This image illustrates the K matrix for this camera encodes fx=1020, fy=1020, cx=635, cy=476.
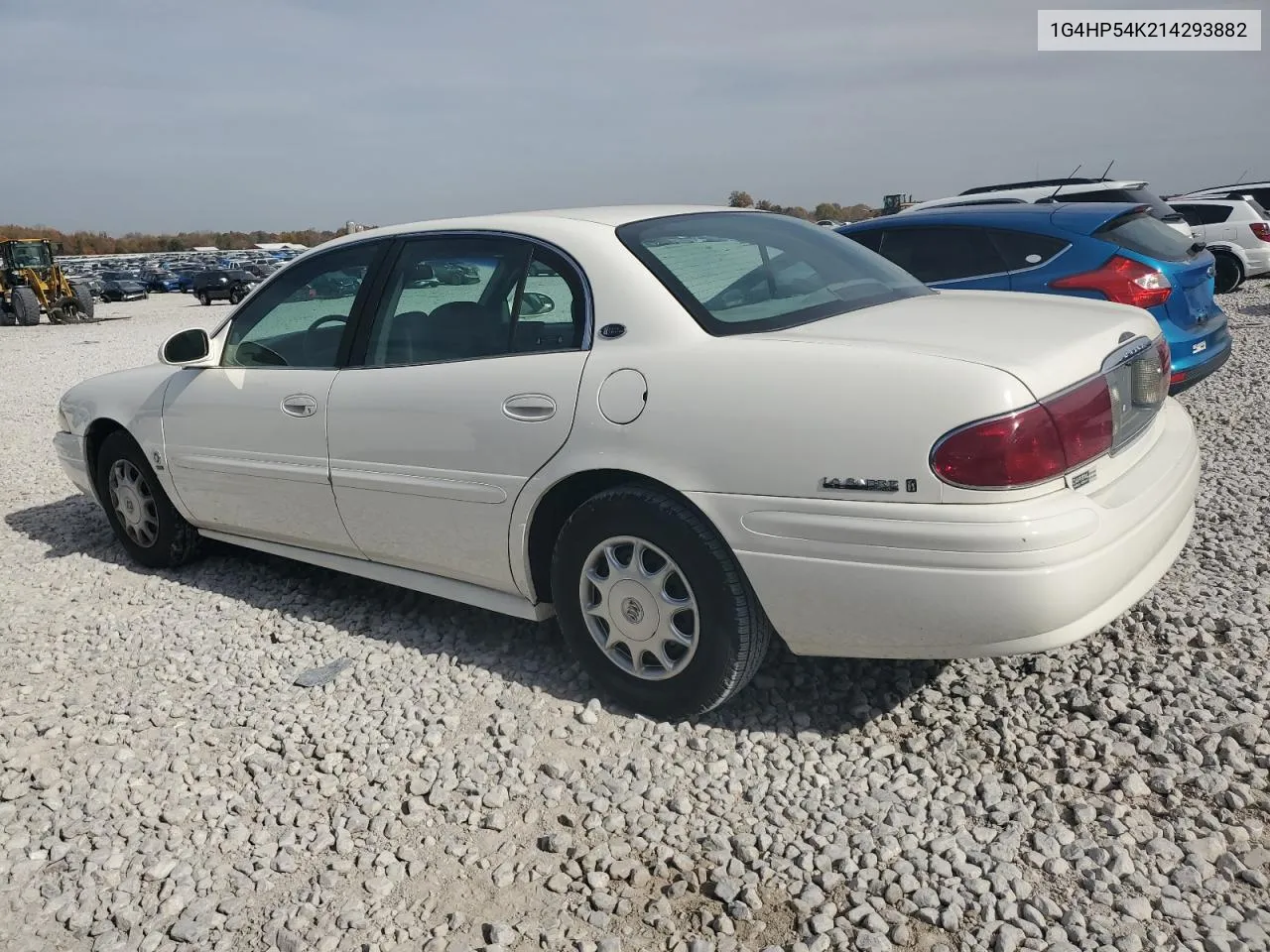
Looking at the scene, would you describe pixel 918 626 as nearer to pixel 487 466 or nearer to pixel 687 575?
pixel 687 575

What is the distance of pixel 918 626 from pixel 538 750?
121 centimetres

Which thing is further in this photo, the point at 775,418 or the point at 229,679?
the point at 229,679

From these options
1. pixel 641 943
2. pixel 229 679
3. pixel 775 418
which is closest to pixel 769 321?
pixel 775 418

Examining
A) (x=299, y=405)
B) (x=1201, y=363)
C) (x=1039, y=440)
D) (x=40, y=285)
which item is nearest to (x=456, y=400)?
(x=299, y=405)

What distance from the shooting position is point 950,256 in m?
6.73

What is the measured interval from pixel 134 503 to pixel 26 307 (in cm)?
2544

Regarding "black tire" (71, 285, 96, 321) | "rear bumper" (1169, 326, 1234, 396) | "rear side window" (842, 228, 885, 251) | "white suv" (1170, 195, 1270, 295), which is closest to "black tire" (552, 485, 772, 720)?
"rear bumper" (1169, 326, 1234, 396)

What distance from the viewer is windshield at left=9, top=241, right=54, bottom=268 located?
2800 centimetres

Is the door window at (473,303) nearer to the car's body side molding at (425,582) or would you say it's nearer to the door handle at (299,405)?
the door handle at (299,405)

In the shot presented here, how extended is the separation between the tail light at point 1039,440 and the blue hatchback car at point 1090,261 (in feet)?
11.4

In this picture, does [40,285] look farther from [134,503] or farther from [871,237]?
[871,237]

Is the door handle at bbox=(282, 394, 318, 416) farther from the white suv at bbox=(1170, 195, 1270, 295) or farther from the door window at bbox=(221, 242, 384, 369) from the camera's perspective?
the white suv at bbox=(1170, 195, 1270, 295)

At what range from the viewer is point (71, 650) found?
4.07m

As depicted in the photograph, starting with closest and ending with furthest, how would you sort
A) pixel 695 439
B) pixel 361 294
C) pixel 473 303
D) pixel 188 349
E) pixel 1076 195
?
pixel 695 439, pixel 473 303, pixel 361 294, pixel 188 349, pixel 1076 195
